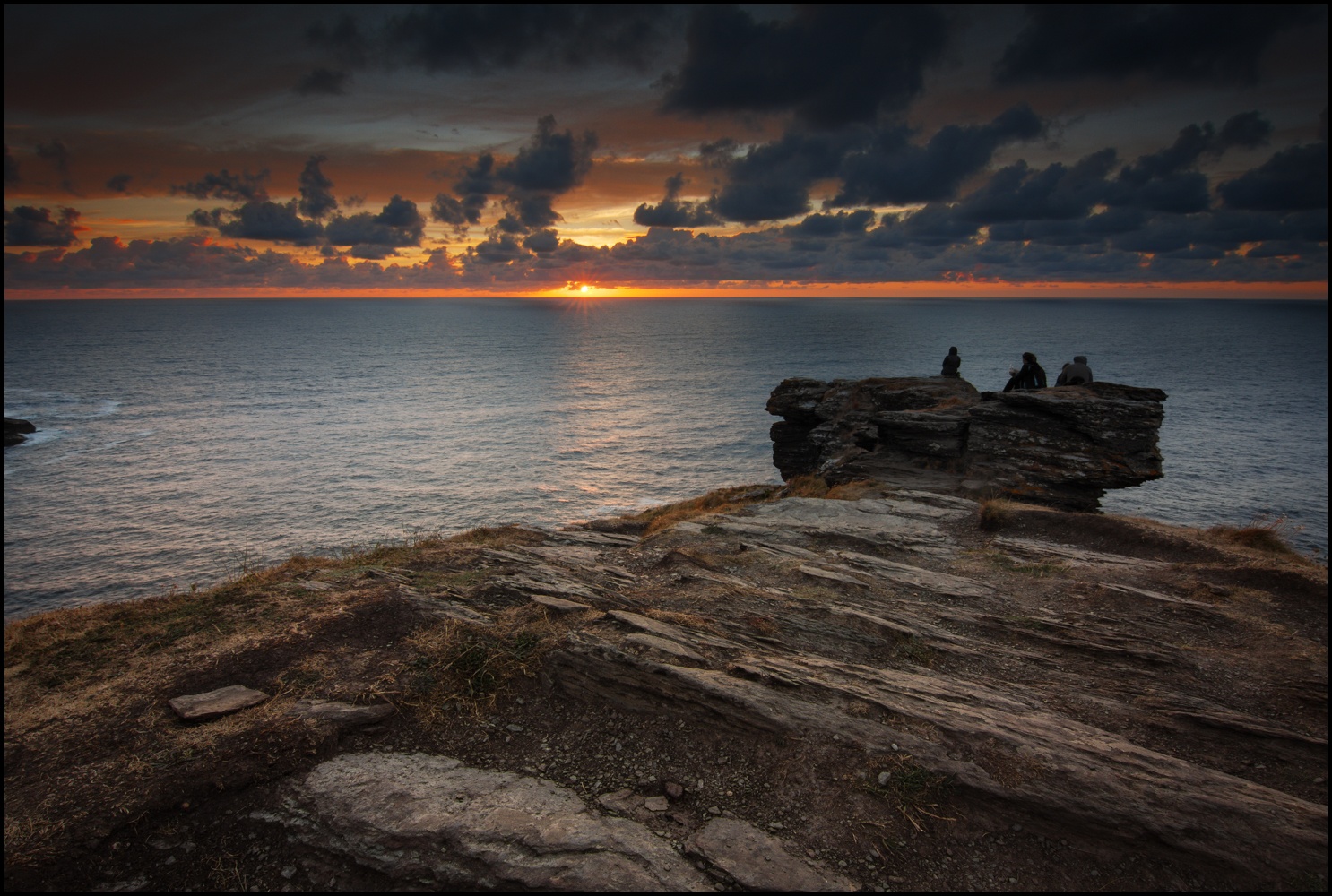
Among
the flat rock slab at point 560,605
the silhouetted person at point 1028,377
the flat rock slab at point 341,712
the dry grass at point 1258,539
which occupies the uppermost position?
the silhouetted person at point 1028,377

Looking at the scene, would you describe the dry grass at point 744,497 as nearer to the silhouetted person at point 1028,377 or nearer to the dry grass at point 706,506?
the dry grass at point 706,506

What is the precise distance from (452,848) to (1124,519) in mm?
21522

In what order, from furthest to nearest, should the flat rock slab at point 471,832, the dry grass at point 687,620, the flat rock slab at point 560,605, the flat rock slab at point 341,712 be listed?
the flat rock slab at point 560,605, the dry grass at point 687,620, the flat rock slab at point 341,712, the flat rock slab at point 471,832

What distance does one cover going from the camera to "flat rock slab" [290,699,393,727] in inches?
390

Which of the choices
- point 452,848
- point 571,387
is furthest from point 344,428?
point 452,848

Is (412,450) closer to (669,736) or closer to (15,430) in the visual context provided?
(15,430)

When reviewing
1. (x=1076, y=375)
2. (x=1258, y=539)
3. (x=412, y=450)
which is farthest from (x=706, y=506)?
(x=412, y=450)

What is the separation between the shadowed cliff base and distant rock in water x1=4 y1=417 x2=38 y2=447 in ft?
253

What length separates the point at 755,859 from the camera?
792cm

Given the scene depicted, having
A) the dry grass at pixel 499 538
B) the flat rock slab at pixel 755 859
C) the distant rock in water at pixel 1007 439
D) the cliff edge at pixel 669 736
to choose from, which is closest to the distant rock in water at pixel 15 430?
the dry grass at pixel 499 538

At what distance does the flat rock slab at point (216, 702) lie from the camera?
9906 millimetres

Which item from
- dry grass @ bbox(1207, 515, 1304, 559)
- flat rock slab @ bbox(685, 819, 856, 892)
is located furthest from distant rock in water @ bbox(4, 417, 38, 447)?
dry grass @ bbox(1207, 515, 1304, 559)

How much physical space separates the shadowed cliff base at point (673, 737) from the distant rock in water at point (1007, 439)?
9.84 m

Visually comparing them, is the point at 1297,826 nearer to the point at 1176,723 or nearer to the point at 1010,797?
the point at 1176,723
